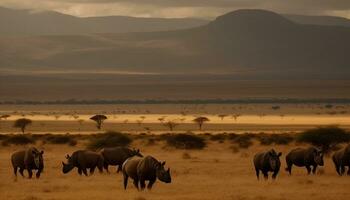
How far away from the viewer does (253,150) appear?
43.4 metres

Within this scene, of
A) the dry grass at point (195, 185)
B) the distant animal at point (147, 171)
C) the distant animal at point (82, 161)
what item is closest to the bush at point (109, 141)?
the dry grass at point (195, 185)

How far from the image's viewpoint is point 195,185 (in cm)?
2575

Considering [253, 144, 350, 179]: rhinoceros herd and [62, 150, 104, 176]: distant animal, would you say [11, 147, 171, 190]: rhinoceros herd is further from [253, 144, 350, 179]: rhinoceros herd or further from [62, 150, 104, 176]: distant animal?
[253, 144, 350, 179]: rhinoceros herd

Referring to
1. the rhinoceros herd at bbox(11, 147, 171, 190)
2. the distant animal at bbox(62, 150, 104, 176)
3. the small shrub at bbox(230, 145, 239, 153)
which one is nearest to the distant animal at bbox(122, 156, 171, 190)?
the rhinoceros herd at bbox(11, 147, 171, 190)

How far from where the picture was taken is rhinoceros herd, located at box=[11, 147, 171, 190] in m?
23.0

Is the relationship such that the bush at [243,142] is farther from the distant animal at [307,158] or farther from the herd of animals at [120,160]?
the distant animal at [307,158]

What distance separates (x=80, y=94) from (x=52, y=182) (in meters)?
141

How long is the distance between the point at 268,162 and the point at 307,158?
2893mm

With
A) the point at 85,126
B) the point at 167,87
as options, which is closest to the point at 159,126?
the point at 85,126

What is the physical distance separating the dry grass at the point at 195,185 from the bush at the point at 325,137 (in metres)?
6.92

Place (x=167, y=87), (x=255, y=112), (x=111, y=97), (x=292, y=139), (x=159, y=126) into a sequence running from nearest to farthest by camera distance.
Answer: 1. (x=292, y=139)
2. (x=159, y=126)
3. (x=255, y=112)
4. (x=111, y=97)
5. (x=167, y=87)

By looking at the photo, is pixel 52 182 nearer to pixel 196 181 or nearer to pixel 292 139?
pixel 196 181

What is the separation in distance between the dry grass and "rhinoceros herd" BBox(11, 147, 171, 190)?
373mm

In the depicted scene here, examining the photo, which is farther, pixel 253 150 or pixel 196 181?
pixel 253 150
